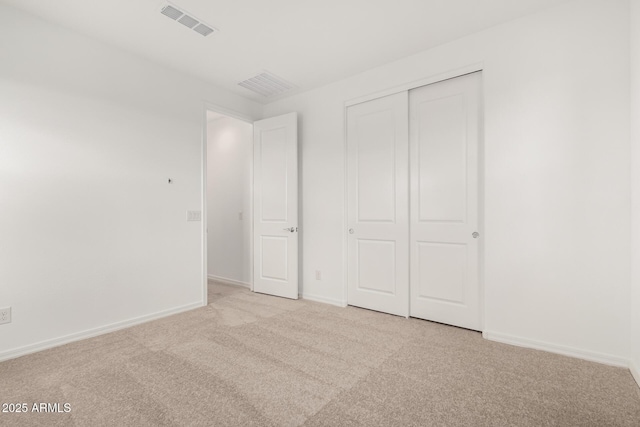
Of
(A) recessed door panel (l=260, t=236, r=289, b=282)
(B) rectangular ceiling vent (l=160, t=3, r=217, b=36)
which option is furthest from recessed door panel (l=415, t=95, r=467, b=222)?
(B) rectangular ceiling vent (l=160, t=3, r=217, b=36)

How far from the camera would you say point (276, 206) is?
3982 mm

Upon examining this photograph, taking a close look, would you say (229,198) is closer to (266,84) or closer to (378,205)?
(266,84)

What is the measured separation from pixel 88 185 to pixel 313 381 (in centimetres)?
258

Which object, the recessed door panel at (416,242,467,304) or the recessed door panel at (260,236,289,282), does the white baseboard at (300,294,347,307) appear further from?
the recessed door panel at (416,242,467,304)

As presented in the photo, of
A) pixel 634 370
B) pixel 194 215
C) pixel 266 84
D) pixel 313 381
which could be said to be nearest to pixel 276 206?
pixel 194 215

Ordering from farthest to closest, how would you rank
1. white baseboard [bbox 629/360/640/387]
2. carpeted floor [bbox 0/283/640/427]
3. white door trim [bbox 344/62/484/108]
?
white door trim [bbox 344/62/484/108]
white baseboard [bbox 629/360/640/387]
carpeted floor [bbox 0/283/640/427]

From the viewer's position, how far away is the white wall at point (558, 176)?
6.86 feet

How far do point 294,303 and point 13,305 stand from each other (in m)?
2.53

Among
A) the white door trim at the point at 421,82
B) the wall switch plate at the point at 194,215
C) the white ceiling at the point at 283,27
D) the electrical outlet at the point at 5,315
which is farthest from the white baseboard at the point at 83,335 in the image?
the white door trim at the point at 421,82

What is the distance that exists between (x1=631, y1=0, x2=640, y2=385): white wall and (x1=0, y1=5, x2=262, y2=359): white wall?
3.91m

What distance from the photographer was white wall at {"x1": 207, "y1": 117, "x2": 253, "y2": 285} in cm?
458

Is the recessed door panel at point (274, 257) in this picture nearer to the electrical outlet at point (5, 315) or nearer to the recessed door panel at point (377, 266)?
the recessed door panel at point (377, 266)

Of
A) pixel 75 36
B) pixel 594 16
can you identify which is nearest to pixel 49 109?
pixel 75 36

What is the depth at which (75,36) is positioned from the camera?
2594 millimetres
